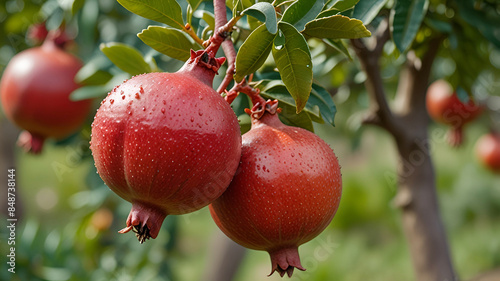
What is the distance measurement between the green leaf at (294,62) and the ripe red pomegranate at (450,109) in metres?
1.35

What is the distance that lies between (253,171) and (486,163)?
2230mm

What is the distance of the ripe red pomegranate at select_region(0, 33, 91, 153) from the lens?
1.25m

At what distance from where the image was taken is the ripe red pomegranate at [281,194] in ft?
1.83

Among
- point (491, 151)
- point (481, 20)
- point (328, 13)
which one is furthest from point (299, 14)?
point (491, 151)

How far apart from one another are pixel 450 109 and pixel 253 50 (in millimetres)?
1435

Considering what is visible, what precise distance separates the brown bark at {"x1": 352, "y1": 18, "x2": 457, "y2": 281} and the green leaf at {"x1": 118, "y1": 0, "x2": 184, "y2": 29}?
2.27 ft

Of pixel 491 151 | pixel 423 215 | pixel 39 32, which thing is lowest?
pixel 491 151

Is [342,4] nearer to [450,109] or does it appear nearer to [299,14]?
[299,14]

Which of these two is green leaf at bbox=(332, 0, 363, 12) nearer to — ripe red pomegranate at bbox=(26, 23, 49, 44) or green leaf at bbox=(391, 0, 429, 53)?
green leaf at bbox=(391, 0, 429, 53)

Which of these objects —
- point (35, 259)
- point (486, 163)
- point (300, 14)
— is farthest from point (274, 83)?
point (486, 163)

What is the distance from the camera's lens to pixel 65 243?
169cm

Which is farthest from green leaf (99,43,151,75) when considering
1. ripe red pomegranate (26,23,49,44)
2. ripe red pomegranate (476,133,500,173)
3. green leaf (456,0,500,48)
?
ripe red pomegranate (476,133,500,173)

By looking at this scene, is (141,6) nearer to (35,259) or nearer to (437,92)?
(35,259)

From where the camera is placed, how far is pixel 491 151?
240 centimetres
